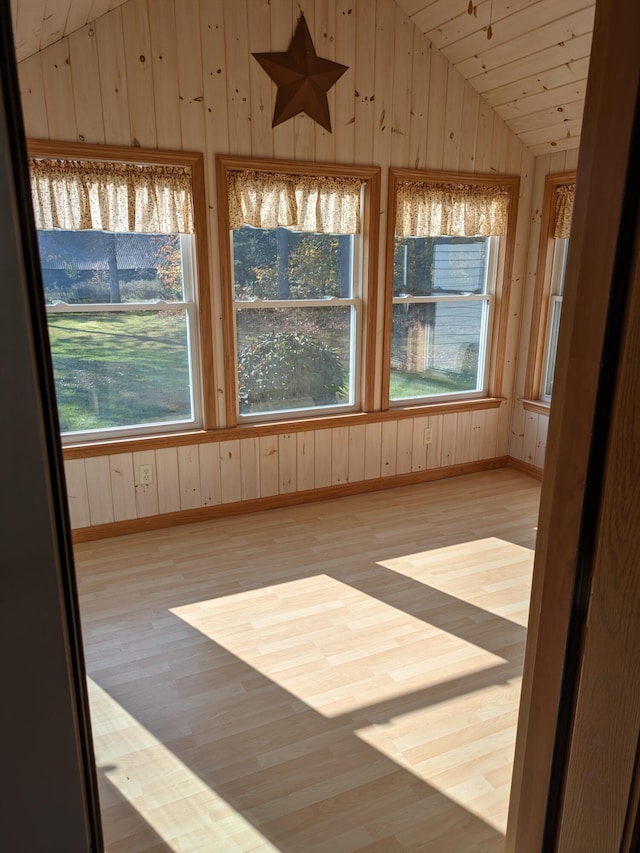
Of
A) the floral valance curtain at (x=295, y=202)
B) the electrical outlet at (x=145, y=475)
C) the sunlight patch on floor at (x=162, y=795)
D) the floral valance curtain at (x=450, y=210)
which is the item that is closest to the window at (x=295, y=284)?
the floral valance curtain at (x=295, y=202)

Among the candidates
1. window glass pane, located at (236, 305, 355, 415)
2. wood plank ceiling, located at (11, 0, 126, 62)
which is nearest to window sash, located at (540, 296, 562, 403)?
window glass pane, located at (236, 305, 355, 415)

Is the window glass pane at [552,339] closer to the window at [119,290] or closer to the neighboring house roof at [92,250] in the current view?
the window at [119,290]

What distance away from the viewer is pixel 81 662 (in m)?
0.94

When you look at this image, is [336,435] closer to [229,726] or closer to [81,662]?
[229,726]

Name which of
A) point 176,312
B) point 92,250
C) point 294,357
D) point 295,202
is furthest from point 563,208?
point 92,250

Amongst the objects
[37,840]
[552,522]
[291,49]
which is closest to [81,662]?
[37,840]

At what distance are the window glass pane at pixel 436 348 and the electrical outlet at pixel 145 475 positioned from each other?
1773mm

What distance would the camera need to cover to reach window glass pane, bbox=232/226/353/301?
368cm

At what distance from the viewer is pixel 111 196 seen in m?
3.23

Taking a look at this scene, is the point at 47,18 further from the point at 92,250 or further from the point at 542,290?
the point at 542,290

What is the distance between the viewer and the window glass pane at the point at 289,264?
368 cm

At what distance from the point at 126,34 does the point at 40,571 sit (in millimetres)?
3256

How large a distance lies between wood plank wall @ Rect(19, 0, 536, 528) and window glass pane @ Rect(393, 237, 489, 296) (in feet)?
0.79

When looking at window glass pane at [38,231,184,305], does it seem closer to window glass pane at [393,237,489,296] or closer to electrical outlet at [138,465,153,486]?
electrical outlet at [138,465,153,486]
